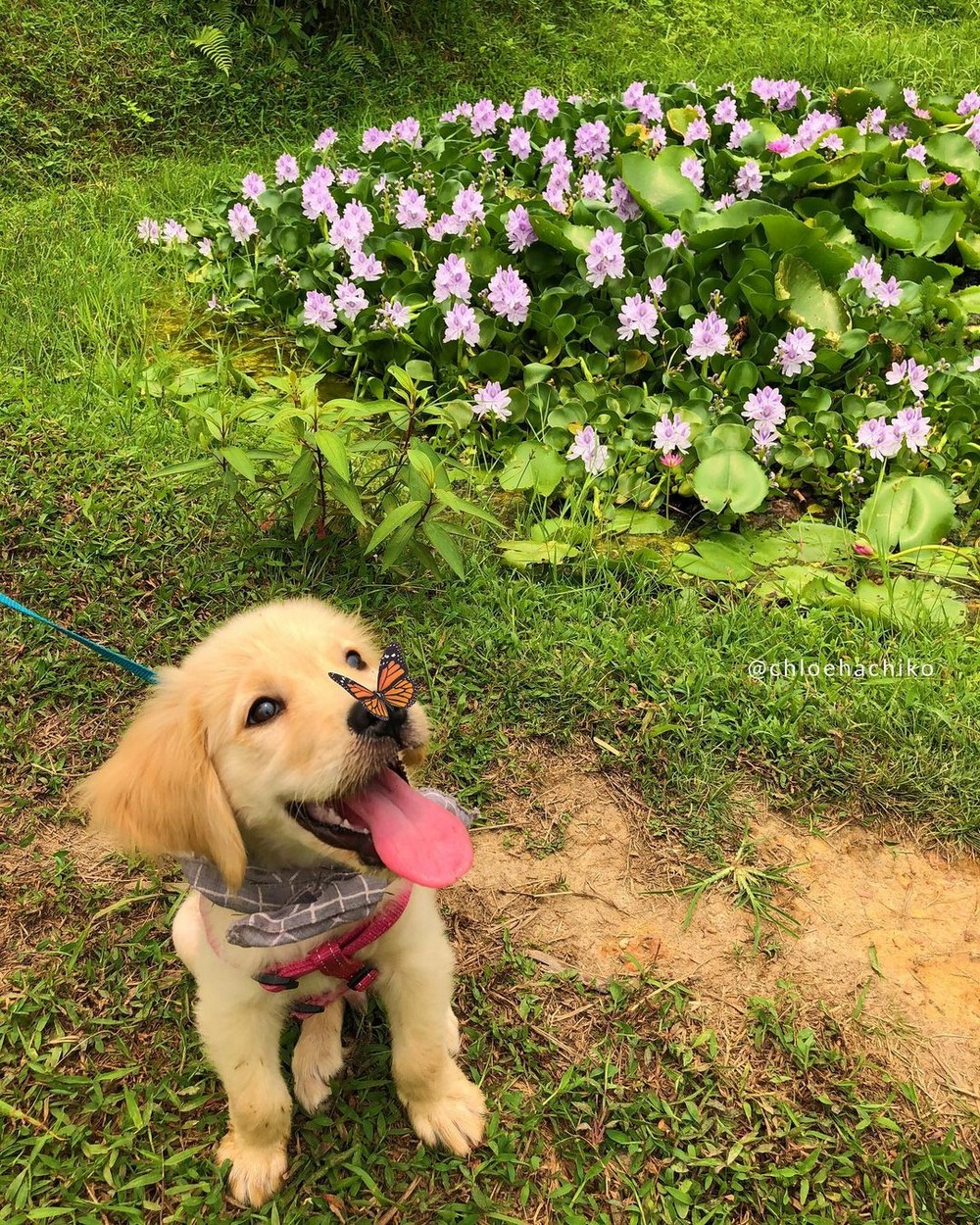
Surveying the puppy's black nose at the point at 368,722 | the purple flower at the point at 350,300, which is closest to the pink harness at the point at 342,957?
the puppy's black nose at the point at 368,722

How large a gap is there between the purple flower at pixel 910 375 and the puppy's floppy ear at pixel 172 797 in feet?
11.0

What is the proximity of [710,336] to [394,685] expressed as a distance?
2.81 meters

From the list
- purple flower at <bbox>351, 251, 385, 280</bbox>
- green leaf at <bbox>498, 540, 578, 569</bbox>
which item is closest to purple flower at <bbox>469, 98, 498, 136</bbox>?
purple flower at <bbox>351, 251, 385, 280</bbox>

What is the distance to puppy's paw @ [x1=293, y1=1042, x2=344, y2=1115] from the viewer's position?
221 cm

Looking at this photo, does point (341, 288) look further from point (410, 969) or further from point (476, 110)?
point (410, 969)

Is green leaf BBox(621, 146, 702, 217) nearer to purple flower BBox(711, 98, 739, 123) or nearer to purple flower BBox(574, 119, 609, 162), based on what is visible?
purple flower BBox(574, 119, 609, 162)

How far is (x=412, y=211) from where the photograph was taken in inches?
177

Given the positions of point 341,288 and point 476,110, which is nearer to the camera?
point 341,288

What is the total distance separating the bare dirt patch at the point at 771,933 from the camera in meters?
2.38

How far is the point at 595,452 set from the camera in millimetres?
3752

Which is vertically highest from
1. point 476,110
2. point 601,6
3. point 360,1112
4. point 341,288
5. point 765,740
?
point 601,6

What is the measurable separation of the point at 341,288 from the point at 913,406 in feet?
8.40

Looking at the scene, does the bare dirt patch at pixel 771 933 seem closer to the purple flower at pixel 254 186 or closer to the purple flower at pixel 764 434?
the purple flower at pixel 764 434

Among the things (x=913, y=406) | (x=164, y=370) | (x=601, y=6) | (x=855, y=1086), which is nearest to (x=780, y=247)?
(x=913, y=406)
